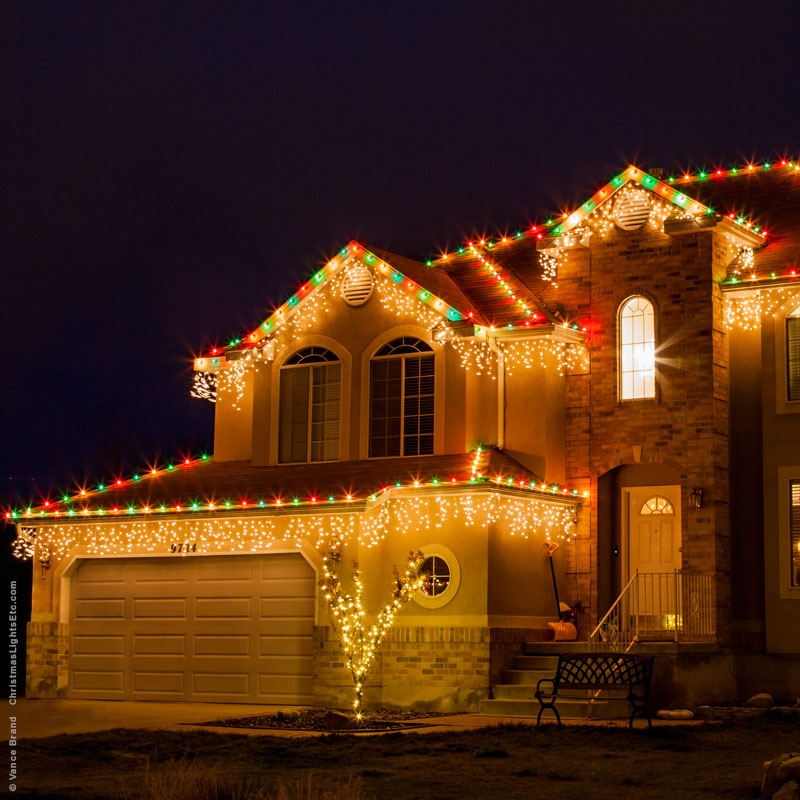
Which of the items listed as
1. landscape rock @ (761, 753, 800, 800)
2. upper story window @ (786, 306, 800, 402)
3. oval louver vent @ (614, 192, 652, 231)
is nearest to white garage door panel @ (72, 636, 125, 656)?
oval louver vent @ (614, 192, 652, 231)

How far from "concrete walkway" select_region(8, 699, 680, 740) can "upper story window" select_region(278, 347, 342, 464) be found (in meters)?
4.36

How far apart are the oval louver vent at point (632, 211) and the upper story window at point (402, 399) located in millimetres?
3645

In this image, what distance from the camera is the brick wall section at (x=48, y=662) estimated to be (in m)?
24.2

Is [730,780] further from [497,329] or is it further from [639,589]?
[497,329]

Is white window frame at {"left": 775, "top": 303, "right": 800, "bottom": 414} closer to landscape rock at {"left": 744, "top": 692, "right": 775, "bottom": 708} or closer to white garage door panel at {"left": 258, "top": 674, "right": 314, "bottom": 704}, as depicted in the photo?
landscape rock at {"left": 744, "top": 692, "right": 775, "bottom": 708}

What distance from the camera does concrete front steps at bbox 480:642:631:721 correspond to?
19188 mm

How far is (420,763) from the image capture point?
14.1 meters

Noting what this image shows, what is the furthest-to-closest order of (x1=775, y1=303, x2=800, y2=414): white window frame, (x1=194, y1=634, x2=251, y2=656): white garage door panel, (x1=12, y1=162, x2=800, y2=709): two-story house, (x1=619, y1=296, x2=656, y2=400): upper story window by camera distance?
1. (x1=194, y1=634, x2=251, y2=656): white garage door panel
2. (x1=619, y1=296, x2=656, y2=400): upper story window
3. (x1=775, y1=303, x2=800, y2=414): white window frame
4. (x1=12, y1=162, x2=800, y2=709): two-story house

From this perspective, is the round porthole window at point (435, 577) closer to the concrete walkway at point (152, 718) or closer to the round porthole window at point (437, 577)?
the round porthole window at point (437, 577)

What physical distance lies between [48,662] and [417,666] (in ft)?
22.4

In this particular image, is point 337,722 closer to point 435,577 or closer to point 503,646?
point 503,646

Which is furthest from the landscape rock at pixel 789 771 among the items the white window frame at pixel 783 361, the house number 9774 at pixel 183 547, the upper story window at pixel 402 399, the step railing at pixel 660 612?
the house number 9774 at pixel 183 547

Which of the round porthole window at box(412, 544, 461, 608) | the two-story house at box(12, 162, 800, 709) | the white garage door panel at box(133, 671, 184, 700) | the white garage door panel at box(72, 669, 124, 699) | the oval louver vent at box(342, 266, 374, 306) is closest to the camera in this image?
the round porthole window at box(412, 544, 461, 608)

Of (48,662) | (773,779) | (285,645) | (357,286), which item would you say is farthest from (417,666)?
(773,779)
